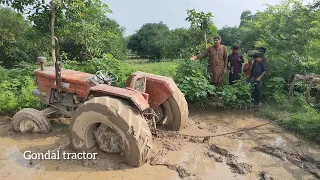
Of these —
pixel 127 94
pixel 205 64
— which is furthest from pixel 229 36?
pixel 127 94

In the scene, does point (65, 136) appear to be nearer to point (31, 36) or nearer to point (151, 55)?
point (31, 36)

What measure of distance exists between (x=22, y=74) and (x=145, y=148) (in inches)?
207

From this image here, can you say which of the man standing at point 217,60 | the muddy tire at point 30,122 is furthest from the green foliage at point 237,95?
the muddy tire at point 30,122

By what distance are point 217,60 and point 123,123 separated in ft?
12.5

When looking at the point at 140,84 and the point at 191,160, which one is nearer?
the point at 191,160

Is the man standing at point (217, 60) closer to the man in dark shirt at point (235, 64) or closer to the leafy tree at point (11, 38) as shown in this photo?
the man in dark shirt at point (235, 64)

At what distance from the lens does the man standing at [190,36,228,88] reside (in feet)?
23.5

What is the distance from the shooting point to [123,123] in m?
4.11

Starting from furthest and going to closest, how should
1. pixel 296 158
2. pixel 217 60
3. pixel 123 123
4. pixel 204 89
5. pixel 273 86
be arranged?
pixel 273 86 → pixel 217 60 → pixel 204 89 → pixel 296 158 → pixel 123 123

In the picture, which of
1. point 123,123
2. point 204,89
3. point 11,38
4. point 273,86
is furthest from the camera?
point 11,38

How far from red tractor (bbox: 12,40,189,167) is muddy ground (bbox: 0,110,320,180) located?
23cm

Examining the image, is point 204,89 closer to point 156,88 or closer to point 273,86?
point 156,88

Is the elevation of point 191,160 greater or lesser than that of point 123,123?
lesser

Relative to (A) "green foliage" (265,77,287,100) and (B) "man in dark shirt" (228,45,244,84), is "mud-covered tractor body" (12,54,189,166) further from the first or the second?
(A) "green foliage" (265,77,287,100)
